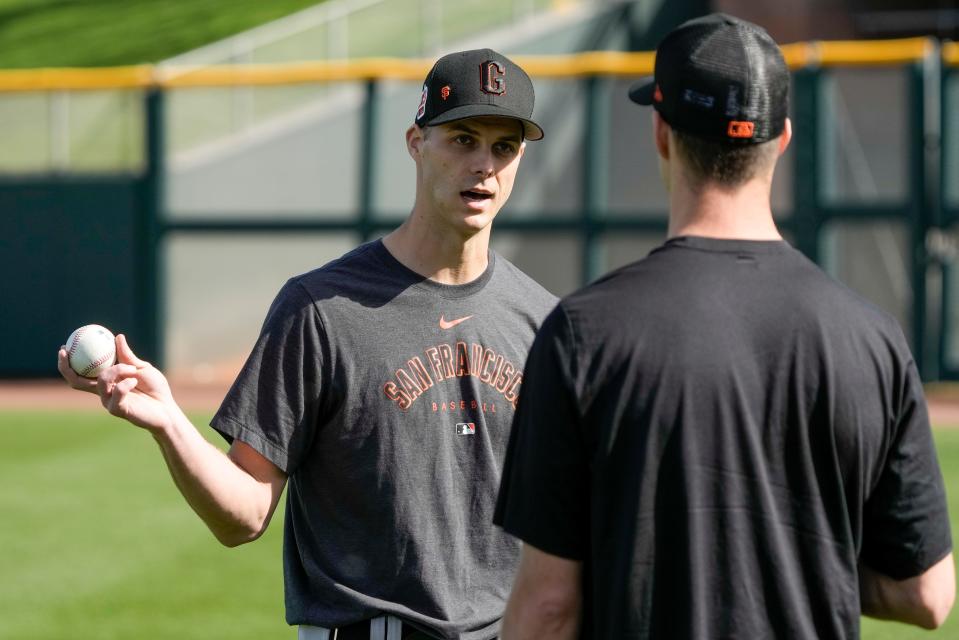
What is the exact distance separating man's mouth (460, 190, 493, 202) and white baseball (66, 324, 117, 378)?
0.95m

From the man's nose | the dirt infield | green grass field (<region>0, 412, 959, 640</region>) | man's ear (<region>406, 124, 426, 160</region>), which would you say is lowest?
the dirt infield

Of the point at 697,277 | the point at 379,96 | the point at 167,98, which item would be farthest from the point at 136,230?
the point at 697,277

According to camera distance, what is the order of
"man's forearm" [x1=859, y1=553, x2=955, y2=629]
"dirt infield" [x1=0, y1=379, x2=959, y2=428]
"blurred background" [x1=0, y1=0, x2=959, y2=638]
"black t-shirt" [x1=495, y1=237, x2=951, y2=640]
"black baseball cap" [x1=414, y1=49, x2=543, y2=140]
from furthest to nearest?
"blurred background" [x1=0, y1=0, x2=959, y2=638], "dirt infield" [x1=0, y1=379, x2=959, y2=428], "black baseball cap" [x1=414, y1=49, x2=543, y2=140], "man's forearm" [x1=859, y1=553, x2=955, y2=629], "black t-shirt" [x1=495, y1=237, x2=951, y2=640]

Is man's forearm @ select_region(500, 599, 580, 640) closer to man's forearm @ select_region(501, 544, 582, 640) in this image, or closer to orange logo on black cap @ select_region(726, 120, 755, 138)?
man's forearm @ select_region(501, 544, 582, 640)

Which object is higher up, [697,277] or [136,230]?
[697,277]

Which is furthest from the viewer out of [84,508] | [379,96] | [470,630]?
[379,96]

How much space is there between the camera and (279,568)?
7.21m

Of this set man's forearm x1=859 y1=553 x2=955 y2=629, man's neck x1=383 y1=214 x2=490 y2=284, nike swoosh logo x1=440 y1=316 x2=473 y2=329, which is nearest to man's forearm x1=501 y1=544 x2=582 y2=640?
man's forearm x1=859 y1=553 x2=955 y2=629

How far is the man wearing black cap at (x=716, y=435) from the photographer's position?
213 cm

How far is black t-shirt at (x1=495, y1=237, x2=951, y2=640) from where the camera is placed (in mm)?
2125

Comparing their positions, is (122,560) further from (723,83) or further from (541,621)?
(723,83)

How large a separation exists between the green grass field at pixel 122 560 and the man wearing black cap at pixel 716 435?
13.4ft

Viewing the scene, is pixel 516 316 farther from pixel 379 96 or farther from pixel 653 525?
pixel 379 96

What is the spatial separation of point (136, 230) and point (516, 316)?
1255 cm
